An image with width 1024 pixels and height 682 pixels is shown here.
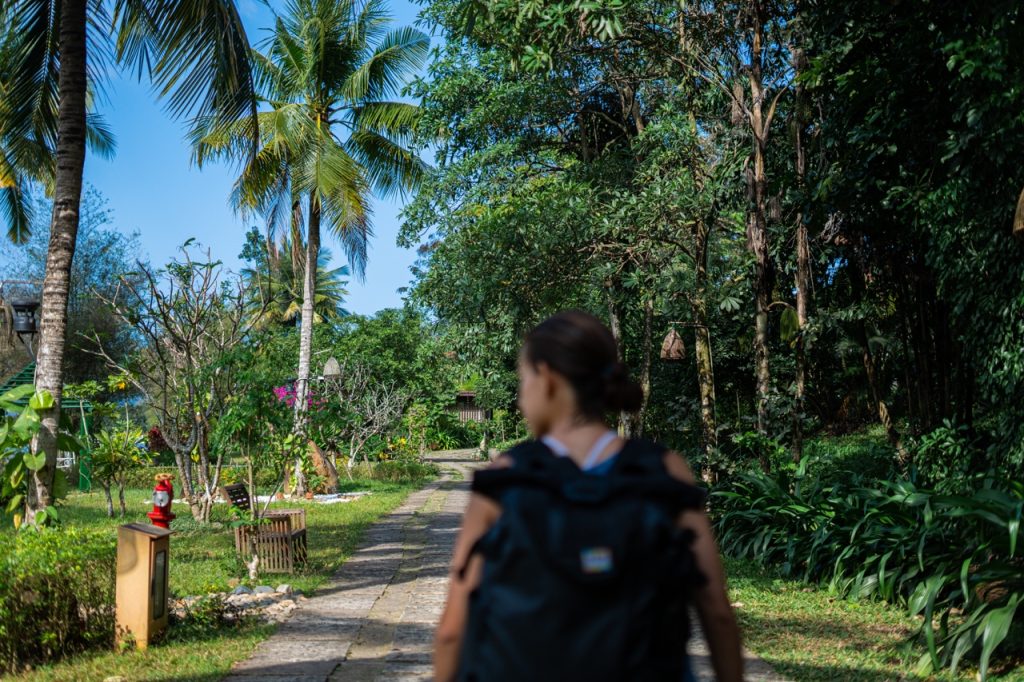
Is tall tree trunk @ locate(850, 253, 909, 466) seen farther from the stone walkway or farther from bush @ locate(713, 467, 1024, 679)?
the stone walkway

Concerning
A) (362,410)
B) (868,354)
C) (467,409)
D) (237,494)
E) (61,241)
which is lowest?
(237,494)

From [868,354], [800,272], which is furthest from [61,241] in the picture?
[868,354]

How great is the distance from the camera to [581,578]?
173cm

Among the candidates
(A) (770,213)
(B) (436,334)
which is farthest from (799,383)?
(B) (436,334)

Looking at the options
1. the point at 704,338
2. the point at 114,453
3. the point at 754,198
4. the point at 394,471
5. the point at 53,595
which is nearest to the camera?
the point at 53,595

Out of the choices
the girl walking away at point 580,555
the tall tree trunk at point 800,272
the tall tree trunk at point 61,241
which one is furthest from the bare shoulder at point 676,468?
the tall tree trunk at point 800,272

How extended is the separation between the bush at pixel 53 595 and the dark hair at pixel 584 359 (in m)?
5.12

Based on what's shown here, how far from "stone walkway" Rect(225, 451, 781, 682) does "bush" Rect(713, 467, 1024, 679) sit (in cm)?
127

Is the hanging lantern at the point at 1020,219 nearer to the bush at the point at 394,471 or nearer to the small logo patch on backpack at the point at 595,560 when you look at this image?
the small logo patch on backpack at the point at 595,560

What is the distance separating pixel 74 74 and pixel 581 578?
8409 millimetres

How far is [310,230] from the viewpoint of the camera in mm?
20453

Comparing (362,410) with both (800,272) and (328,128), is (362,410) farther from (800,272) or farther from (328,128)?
(800,272)

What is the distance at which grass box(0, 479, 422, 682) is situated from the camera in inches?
231

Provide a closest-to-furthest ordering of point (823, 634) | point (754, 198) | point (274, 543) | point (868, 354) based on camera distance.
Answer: point (823, 634), point (274, 543), point (754, 198), point (868, 354)
